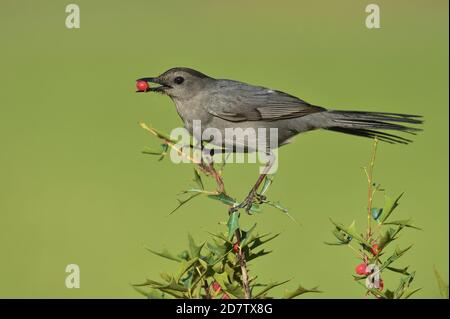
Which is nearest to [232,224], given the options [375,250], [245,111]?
[375,250]

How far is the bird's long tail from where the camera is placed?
3416 mm

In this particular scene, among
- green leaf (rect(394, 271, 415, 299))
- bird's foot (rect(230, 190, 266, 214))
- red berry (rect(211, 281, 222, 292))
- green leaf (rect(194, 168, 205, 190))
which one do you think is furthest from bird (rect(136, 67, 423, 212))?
green leaf (rect(394, 271, 415, 299))

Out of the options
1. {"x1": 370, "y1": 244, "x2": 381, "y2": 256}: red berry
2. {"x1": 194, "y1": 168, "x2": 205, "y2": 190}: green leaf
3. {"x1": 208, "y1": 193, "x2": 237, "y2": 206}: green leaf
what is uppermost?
{"x1": 194, "y1": 168, "x2": 205, "y2": 190}: green leaf

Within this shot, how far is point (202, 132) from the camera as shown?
371cm

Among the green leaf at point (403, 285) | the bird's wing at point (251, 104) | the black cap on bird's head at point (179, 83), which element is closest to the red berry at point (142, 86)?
the black cap on bird's head at point (179, 83)

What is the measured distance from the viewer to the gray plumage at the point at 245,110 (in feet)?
12.3

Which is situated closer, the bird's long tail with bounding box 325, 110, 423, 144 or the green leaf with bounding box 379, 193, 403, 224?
the green leaf with bounding box 379, 193, 403, 224

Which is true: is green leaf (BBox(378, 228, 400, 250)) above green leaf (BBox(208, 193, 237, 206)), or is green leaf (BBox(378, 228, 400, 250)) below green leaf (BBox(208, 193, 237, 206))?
below

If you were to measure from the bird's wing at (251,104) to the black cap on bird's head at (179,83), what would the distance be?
0.13m

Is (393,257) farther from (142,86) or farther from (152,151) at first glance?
(142,86)

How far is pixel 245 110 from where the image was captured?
3.95 metres

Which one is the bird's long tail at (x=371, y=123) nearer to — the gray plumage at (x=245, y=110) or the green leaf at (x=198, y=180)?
the gray plumage at (x=245, y=110)

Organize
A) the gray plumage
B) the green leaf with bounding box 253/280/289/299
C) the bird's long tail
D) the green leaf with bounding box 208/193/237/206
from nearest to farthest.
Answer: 1. the green leaf with bounding box 253/280/289/299
2. the green leaf with bounding box 208/193/237/206
3. the bird's long tail
4. the gray plumage

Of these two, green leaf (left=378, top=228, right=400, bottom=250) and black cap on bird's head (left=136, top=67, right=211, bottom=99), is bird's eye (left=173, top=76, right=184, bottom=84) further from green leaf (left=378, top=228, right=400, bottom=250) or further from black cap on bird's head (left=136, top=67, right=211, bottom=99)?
green leaf (left=378, top=228, right=400, bottom=250)
